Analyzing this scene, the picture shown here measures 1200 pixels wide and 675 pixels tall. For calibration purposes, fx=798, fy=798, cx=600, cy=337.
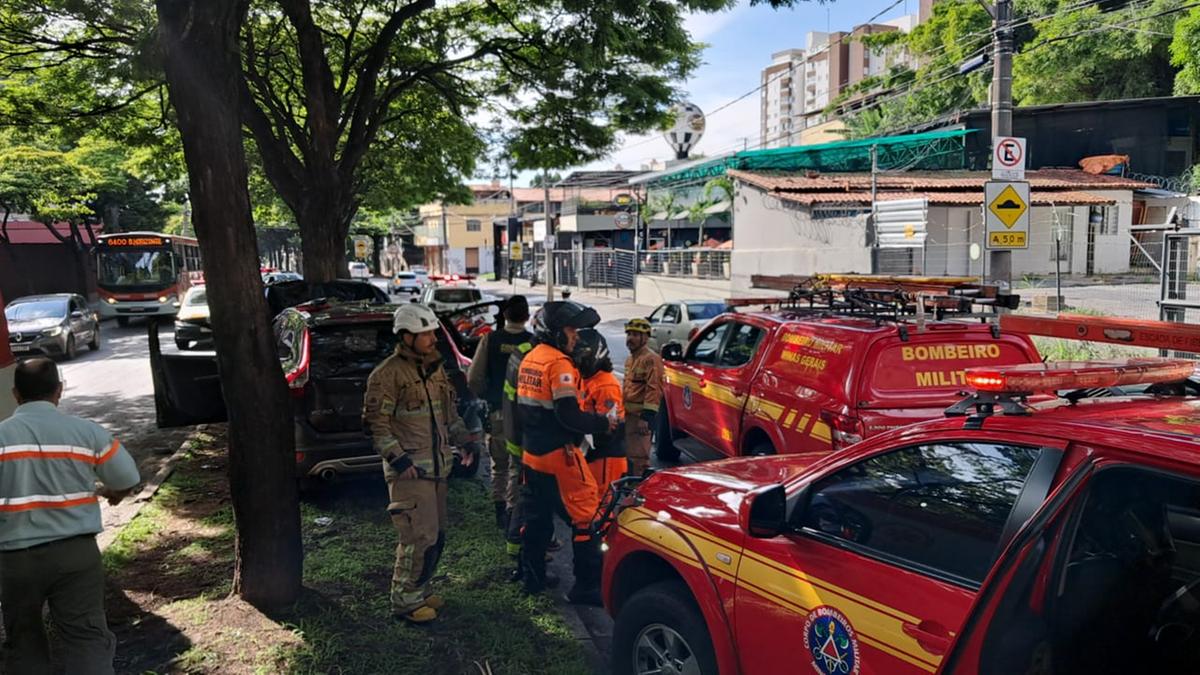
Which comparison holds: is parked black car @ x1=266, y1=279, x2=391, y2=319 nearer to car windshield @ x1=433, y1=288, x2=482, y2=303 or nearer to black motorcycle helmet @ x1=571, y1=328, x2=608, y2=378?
car windshield @ x1=433, y1=288, x2=482, y2=303

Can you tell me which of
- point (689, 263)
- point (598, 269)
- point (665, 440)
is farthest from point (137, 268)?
point (665, 440)

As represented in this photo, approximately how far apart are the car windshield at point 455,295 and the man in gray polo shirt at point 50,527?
1582 cm

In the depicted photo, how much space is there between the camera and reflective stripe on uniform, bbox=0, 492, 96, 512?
10.7 ft

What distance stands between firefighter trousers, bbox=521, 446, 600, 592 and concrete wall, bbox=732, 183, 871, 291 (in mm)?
17573

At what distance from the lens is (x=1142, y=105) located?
30094 millimetres

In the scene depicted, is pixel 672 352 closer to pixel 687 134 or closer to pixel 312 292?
pixel 312 292

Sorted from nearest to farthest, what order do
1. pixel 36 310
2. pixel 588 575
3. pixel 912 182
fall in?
1. pixel 588 575
2. pixel 36 310
3. pixel 912 182

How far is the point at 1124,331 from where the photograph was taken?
11.2 feet

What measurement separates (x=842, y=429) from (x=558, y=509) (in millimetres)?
1920

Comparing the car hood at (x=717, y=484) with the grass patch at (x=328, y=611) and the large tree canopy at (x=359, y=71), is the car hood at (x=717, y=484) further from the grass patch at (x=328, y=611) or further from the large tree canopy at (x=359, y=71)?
the large tree canopy at (x=359, y=71)

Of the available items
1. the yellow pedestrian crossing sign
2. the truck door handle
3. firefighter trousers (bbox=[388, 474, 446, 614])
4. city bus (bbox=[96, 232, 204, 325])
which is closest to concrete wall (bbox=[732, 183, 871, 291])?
the yellow pedestrian crossing sign

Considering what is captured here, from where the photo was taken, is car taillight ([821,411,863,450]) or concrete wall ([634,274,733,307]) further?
concrete wall ([634,274,733,307])

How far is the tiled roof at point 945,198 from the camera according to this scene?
23266 millimetres

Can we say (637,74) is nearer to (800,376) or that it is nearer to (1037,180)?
(800,376)
